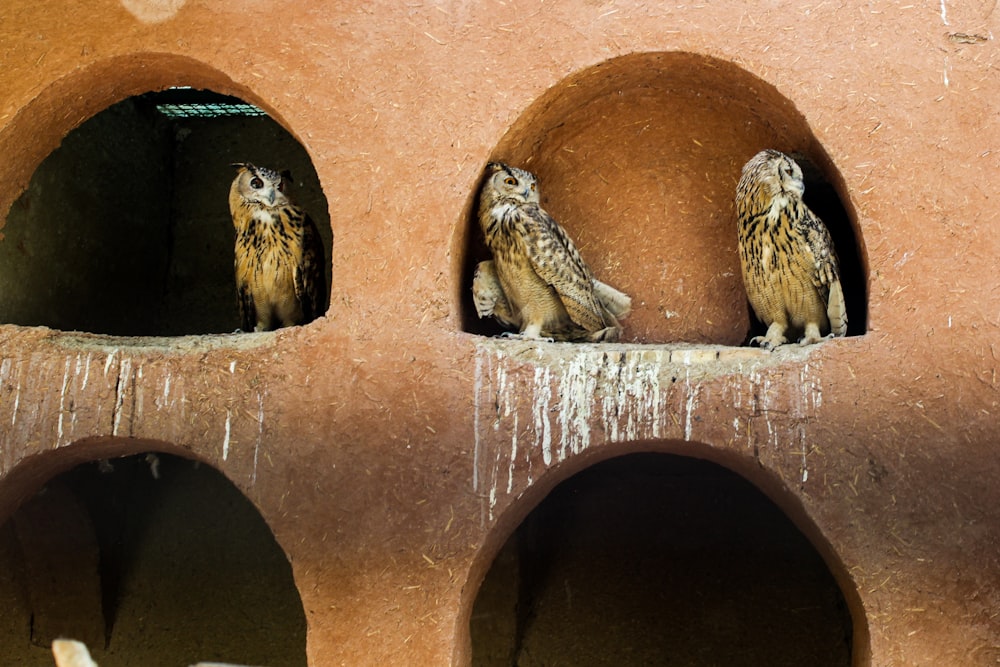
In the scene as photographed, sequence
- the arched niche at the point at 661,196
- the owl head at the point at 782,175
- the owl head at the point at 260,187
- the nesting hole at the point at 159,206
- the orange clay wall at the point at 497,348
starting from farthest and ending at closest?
the nesting hole at the point at 159,206, the owl head at the point at 260,187, the arched niche at the point at 661,196, the owl head at the point at 782,175, the orange clay wall at the point at 497,348

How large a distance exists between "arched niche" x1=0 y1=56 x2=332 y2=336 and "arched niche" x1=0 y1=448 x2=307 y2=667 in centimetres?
86

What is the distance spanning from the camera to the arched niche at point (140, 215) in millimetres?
4473

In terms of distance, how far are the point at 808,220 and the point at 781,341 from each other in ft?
1.51

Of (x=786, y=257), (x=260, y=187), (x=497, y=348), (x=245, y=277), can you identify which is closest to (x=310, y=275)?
(x=245, y=277)

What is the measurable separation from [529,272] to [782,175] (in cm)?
101

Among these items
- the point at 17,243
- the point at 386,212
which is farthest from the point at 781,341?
the point at 17,243

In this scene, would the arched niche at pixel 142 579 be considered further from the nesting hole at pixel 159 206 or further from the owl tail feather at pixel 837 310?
the owl tail feather at pixel 837 310

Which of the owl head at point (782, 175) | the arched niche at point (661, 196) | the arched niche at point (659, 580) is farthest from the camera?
the arched niche at point (659, 580)

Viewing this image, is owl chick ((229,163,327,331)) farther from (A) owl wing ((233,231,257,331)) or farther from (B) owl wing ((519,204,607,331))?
(B) owl wing ((519,204,607,331))

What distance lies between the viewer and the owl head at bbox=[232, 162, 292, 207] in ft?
13.9

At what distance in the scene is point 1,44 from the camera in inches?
156

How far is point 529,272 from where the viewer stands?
3.87 metres

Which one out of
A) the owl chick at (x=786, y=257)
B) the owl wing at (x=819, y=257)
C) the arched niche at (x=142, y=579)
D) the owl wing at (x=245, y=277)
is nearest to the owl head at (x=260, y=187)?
the owl wing at (x=245, y=277)

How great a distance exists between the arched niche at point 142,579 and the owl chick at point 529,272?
77.8 inches
